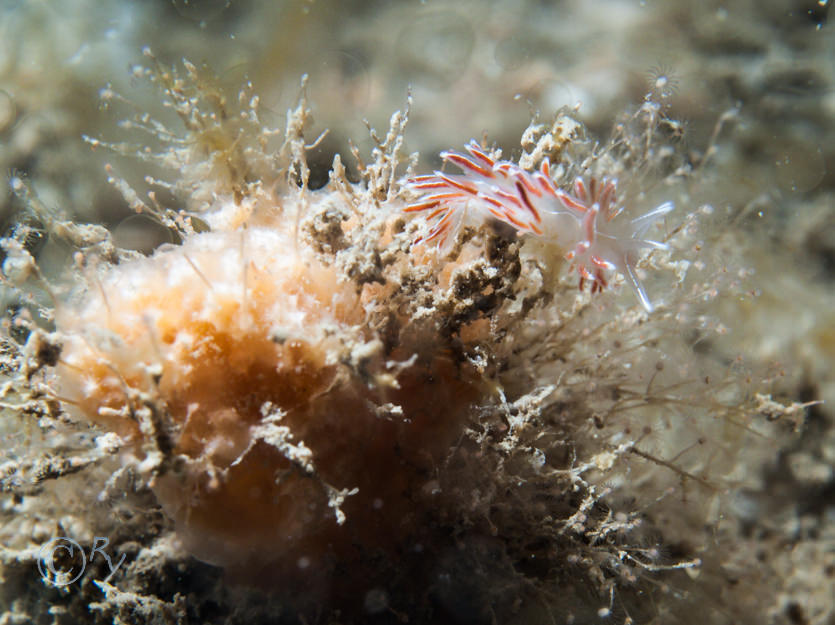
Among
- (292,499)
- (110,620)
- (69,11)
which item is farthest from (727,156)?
(110,620)

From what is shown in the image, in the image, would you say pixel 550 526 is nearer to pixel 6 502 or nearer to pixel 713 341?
pixel 713 341

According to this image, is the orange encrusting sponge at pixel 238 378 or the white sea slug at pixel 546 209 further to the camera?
the white sea slug at pixel 546 209

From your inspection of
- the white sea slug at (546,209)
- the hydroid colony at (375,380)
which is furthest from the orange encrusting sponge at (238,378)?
the white sea slug at (546,209)

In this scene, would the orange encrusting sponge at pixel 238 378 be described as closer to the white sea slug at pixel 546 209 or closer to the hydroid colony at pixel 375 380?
the hydroid colony at pixel 375 380

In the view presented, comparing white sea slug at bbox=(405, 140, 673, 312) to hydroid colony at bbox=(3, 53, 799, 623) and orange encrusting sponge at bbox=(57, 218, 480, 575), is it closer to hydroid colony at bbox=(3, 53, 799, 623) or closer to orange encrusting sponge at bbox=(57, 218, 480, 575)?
hydroid colony at bbox=(3, 53, 799, 623)

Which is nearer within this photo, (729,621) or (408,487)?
(408,487)

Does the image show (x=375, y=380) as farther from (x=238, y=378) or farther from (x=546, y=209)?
(x=546, y=209)

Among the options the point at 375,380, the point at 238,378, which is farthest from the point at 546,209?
the point at 238,378

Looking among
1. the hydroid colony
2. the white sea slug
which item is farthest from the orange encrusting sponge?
the white sea slug
